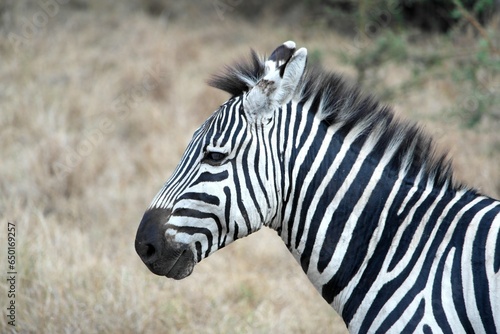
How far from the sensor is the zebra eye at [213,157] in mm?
2779

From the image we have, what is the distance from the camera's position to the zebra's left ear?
2.74m

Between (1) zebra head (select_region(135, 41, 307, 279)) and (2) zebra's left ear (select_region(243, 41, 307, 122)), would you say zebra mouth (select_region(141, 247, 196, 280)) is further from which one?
(2) zebra's left ear (select_region(243, 41, 307, 122))

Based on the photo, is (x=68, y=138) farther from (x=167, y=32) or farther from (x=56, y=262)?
(x=167, y=32)

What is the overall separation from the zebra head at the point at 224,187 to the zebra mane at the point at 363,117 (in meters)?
0.13

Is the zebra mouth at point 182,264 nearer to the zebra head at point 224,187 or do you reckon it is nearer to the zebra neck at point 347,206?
the zebra head at point 224,187

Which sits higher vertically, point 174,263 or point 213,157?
point 213,157

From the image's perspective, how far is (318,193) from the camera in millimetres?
2807

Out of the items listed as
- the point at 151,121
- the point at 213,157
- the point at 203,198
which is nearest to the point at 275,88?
the point at 213,157

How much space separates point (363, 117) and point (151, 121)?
6.50 m

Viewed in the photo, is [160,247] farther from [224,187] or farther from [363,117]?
[363,117]

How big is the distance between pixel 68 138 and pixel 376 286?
6.35m

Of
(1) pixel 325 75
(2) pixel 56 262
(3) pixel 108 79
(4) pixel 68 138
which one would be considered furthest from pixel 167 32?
(1) pixel 325 75

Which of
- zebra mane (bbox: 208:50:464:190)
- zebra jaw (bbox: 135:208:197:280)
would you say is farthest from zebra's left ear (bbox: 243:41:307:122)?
zebra jaw (bbox: 135:208:197:280)

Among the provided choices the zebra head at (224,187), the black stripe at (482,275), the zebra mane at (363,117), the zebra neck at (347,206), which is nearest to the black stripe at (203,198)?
the zebra head at (224,187)
